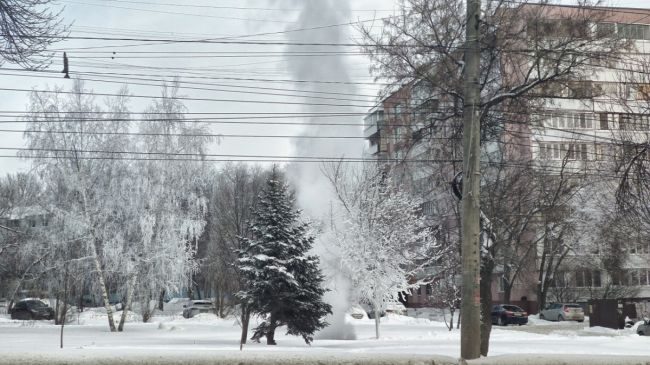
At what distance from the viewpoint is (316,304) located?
2556 centimetres

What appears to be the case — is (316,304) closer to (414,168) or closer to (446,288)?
(414,168)

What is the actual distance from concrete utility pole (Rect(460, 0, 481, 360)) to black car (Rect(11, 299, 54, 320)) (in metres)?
43.6

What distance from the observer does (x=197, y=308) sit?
54281 mm

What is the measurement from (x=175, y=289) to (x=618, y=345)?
2560 cm

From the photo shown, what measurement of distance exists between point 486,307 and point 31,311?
1600 inches

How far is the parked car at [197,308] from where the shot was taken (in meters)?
53.0

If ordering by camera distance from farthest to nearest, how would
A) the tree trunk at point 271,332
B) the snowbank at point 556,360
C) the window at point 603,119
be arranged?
the tree trunk at point 271,332 → the window at point 603,119 → the snowbank at point 556,360

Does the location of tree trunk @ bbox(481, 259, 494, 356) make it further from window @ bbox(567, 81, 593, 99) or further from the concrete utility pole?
window @ bbox(567, 81, 593, 99)

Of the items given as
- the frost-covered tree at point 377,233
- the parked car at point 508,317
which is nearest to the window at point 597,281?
the parked car at point 508,317

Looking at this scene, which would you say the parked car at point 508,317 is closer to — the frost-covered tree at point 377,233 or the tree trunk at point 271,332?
the frost-covered tree at point 377,233

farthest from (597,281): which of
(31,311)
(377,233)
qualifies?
(31,311)

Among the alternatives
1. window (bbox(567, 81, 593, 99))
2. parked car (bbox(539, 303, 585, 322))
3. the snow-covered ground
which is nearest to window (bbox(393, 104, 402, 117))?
window (bbox(567, 81, 593, 99))

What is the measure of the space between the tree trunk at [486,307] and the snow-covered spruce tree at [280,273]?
8647mm

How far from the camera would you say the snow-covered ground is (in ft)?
29.1
